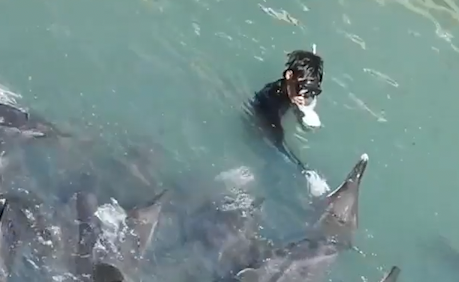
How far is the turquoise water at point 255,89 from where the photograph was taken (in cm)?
742

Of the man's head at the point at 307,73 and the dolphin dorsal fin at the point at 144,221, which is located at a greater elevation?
the man's head at the point at 307,73

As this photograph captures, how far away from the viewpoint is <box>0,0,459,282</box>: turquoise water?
24.3ft

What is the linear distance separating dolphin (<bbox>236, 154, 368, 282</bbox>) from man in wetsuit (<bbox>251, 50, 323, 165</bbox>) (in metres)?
0.74

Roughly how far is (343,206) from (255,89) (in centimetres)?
158

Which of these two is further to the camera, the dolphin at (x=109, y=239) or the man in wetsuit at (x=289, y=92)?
the man in wetsuit at (x=289, y=92)

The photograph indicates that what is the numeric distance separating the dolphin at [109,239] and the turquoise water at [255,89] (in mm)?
768

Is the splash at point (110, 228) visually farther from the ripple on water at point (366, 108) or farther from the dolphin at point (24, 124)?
the ripple on water at point (366, 108)

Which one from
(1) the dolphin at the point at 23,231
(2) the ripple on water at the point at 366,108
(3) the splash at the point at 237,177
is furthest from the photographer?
(2) the ripple on water at the point at 366,108

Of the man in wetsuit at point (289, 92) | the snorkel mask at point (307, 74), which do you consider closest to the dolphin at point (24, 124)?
the man in wetsuit at point (289, 92)

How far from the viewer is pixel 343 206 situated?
23.0 feet

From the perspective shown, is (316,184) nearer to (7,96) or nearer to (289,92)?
(289,92)

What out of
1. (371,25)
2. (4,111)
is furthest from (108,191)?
(371,25)

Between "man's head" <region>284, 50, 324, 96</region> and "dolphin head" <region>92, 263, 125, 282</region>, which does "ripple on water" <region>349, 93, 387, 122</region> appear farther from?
"dolphin head" <region>92, 263, 125, 282</region>

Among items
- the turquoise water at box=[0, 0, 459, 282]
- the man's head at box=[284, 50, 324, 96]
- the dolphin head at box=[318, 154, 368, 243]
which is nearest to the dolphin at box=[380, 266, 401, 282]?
the turquoise water at box=[0, 0, 459, 282]
